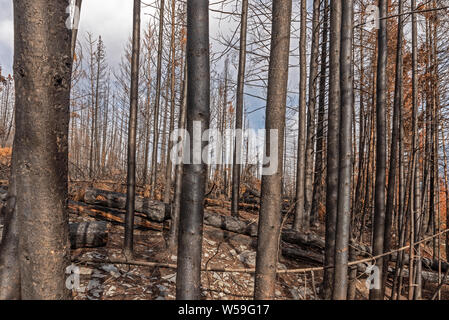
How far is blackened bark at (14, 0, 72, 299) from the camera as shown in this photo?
3.03 feet

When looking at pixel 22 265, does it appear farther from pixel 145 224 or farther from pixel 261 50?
pixel 261 50

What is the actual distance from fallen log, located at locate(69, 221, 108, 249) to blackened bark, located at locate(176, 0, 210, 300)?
3212 mm

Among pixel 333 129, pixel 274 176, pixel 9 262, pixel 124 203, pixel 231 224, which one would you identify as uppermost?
pixel 333 129

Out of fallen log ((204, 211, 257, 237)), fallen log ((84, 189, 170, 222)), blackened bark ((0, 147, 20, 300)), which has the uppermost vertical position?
blackened bark ((0, 147, 20, 300))

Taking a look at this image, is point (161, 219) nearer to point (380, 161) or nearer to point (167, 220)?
point (167, 220)

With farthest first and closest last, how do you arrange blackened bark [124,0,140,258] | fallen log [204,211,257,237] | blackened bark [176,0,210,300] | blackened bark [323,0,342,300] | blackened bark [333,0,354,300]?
fallen log [204,211,257,237] < blackened bark [124,0,140,258] < blackened bark [323,0,342,300] < blackened bark [333,0,354,300] < blackened bark [176,0,210,300]

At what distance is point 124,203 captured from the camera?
17.9 feet

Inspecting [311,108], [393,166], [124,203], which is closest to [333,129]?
[393,166]

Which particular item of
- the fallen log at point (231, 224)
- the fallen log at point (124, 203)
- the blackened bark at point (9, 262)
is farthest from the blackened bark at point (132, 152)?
the blackened bark at point (9, 262)

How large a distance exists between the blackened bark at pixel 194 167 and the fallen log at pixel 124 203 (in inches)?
157

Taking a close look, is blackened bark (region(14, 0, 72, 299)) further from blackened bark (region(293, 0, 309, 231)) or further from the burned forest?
blackened bark (region(293, 0, 309, 231))

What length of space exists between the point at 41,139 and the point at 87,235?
358cm

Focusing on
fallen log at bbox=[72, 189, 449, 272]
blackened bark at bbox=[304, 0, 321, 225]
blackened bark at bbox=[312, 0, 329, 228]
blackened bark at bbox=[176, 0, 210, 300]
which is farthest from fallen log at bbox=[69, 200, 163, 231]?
blackened bark at bbox=[312, 0, 329, 228]

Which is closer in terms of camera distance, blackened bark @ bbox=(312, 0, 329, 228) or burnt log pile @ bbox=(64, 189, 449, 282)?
burnt log pile @ bbox=(64, 189, 449, 282)
